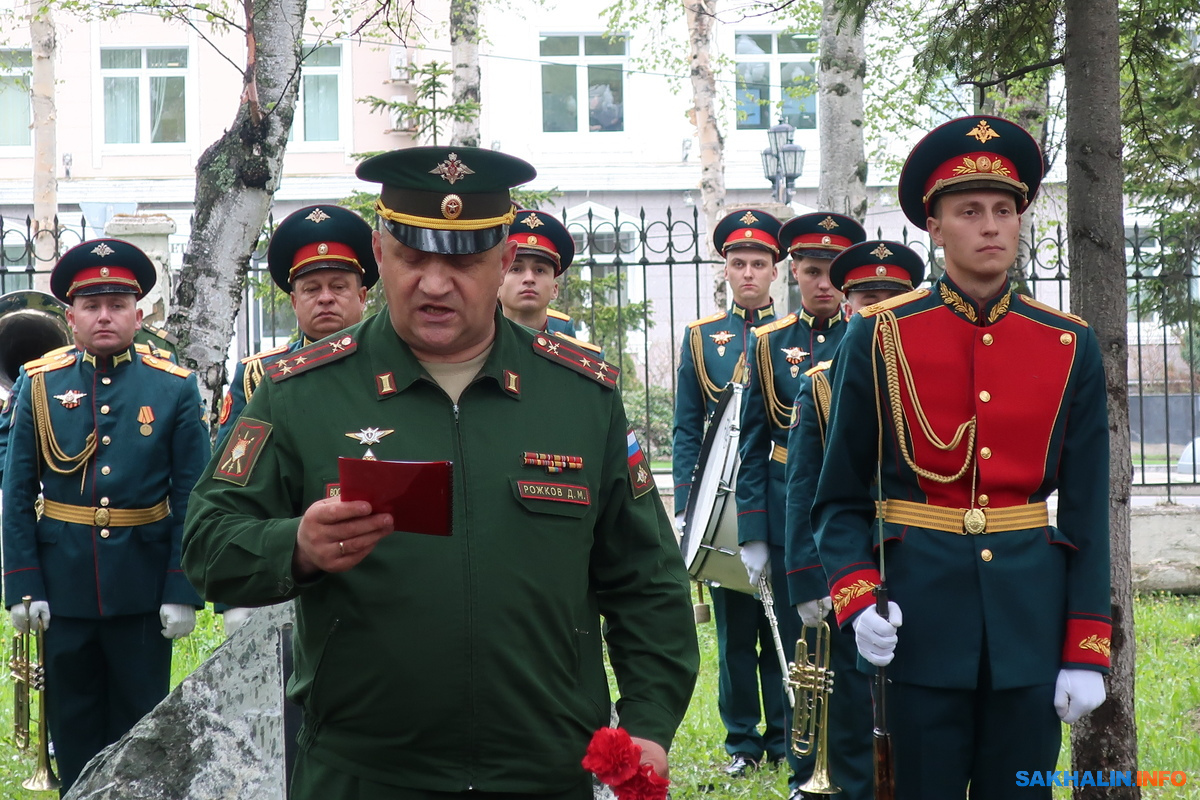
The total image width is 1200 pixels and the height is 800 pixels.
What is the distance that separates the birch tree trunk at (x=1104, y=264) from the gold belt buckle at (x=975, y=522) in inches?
51.4

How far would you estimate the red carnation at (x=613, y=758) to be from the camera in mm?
2342

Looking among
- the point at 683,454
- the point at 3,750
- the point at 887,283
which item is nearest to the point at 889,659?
the point at 887,283

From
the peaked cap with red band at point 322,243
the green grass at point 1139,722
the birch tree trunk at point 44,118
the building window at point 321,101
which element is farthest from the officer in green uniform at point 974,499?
the building window at point 321,101

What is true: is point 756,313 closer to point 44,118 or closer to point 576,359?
point 576,359

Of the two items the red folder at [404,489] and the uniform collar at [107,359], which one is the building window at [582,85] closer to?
the uniform collar at [107,359]

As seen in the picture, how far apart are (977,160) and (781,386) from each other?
2370 mm

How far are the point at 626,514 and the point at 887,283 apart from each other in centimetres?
288

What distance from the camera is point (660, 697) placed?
2.62 m

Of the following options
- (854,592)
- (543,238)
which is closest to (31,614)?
(543,238)

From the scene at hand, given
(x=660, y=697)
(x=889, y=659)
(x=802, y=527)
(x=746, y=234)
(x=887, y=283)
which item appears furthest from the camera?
(x=746, y=234)

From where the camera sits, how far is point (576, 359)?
2.79m

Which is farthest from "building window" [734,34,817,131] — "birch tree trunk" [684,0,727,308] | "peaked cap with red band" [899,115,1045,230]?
"peaked cap with red band" [899,115,1045,230]

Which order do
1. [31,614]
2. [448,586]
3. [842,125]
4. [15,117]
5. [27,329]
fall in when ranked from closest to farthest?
[448,586] → [31,614] → [27,329] → [842,125] → [15,117]

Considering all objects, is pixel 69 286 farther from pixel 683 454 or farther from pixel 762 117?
pixel 762 117
